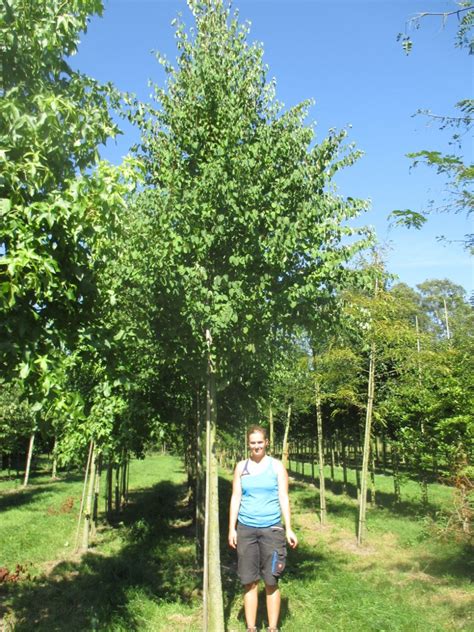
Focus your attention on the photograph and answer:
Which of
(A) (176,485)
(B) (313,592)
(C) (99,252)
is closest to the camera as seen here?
(C) (99,252)

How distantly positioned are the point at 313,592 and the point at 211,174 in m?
6.41

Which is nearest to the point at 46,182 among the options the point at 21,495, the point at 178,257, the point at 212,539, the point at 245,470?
the point at 178,257

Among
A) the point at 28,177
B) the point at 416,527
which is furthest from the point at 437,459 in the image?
the point at 28,177

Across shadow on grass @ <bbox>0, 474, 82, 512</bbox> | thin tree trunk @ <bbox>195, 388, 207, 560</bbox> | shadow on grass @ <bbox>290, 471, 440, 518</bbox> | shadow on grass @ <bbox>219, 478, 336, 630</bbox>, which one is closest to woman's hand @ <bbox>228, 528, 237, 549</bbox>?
shadow on grass @ <bbox>219, 478, 336, 630</bbox>

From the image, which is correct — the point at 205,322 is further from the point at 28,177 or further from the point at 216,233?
the point at 28,177

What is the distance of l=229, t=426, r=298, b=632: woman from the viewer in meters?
5.19

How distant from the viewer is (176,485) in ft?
95.7

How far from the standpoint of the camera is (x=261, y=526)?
205 inches

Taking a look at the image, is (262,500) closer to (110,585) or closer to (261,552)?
(261,552)

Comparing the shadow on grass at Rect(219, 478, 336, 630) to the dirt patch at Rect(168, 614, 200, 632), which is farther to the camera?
the shadow on grass at Rect(219, 478, 336, 630)

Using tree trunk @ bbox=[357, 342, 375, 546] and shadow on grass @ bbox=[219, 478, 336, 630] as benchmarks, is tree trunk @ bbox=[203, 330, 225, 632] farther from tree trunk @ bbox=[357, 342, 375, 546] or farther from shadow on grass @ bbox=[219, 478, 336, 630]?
tree trunk @ bbox=[357, 342, 375, 546]

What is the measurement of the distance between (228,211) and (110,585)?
21.6ft

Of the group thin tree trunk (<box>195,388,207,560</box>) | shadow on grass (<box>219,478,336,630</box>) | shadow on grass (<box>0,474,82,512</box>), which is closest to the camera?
shadow on grass (<box>219,478,336,630</box>)

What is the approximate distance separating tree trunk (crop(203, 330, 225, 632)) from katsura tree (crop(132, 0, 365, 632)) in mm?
16
